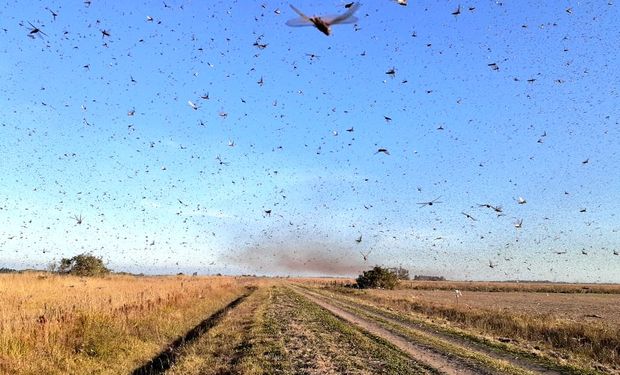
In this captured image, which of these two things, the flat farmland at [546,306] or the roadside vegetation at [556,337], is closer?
the roadside vegetation at [556,337]

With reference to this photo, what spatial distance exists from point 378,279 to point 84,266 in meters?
59.6

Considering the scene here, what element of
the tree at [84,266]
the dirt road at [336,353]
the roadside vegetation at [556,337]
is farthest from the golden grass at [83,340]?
the tree at [84,266]

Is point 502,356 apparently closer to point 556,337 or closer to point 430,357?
point 430,357

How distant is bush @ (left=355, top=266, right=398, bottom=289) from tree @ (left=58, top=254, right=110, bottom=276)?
2151 inches

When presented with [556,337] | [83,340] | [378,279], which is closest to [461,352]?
[556,337]

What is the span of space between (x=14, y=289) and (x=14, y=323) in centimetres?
1568

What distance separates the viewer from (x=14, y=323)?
1244 cm

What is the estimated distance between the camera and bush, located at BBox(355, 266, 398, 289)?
3839 inches

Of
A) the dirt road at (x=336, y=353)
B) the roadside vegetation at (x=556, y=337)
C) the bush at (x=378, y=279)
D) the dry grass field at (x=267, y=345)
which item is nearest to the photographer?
the dry grass field at (x=267, y=345)

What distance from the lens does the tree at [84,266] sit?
63.6m

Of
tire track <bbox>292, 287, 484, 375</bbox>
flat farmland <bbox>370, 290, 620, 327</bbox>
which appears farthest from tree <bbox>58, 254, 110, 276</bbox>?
tire track <bbox>292, 287, 484, 375</bbox>

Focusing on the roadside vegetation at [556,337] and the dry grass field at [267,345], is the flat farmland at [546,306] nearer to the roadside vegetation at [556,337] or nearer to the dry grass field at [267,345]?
the roadside vegetation at [556,337]

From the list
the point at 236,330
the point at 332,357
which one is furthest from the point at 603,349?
the point at 236,330

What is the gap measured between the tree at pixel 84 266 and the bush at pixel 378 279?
54646 mm
